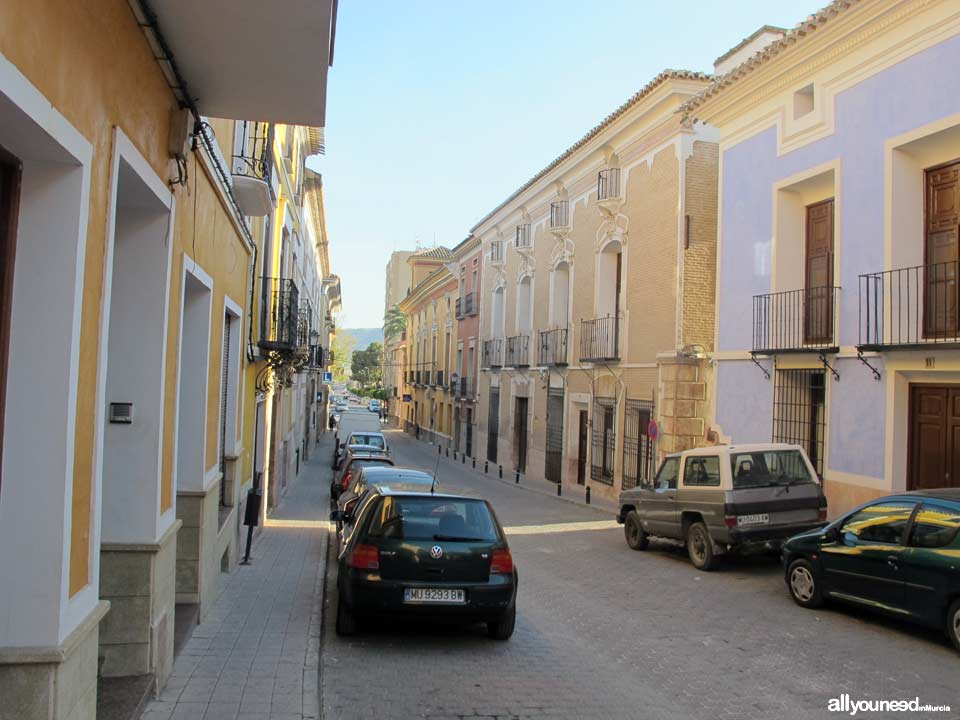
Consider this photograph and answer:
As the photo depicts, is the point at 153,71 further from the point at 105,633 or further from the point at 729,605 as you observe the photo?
the point at 729,605

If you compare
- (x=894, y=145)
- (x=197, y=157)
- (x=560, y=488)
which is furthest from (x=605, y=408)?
(x=197, y=157)

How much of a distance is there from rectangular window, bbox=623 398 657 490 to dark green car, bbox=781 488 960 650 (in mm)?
9831

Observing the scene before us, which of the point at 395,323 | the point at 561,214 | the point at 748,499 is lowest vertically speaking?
the point at 748,499

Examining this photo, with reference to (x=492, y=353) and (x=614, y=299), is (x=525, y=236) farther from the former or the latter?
(x=614, y=299)

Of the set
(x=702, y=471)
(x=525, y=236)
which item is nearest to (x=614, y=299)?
(x=525, y=236)

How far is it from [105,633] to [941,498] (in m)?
6.99

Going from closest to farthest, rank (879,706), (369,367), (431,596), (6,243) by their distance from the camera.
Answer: (6,243) < (879,706) < (431,596) < (369,367)

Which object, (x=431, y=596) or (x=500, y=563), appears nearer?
(x=431, y=596)

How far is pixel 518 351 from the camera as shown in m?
30.7

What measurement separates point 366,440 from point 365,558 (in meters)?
17.2

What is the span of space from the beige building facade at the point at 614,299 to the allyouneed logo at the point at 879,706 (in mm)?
10531

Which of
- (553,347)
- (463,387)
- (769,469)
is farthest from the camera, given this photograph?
(463,387)

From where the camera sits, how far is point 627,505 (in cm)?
1366

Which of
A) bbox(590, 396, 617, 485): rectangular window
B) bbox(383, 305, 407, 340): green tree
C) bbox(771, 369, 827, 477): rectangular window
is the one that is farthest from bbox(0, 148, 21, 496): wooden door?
bbox(383, 305, 407, 340): green tree
